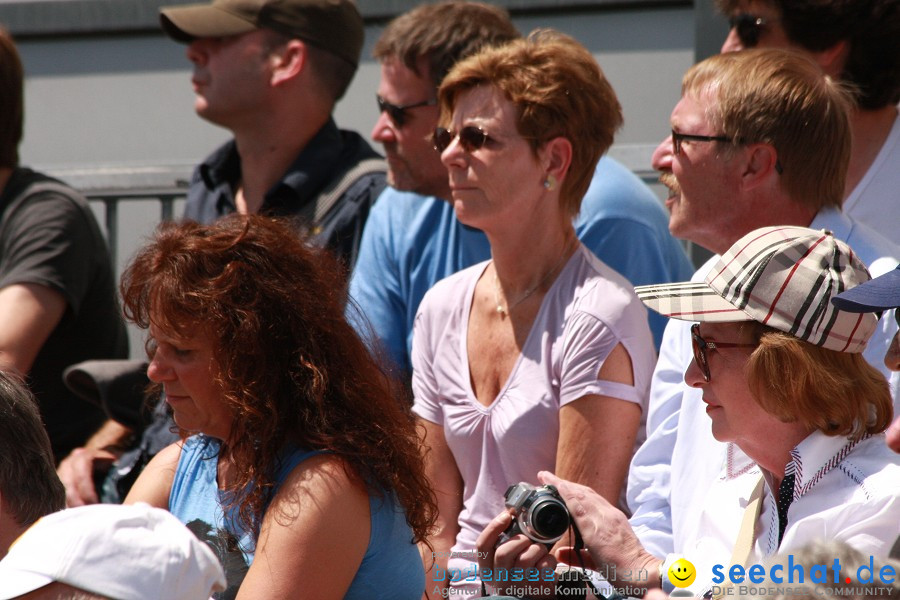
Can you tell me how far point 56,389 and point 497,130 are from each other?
202cm

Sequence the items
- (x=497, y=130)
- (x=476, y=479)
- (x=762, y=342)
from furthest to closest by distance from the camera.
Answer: (x=497, y=130)
(x=476, y=479)
(x=762, y=342)

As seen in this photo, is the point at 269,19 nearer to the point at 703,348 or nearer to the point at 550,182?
the point at 550,182

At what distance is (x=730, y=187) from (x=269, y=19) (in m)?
2.35

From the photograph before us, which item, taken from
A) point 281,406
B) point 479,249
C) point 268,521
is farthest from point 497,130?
point 268,521

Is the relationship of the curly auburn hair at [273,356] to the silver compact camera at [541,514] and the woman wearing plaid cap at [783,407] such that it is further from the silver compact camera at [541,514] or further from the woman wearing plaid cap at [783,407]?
the woman wearing plaid cap at [783,407]

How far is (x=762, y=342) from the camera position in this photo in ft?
7.58

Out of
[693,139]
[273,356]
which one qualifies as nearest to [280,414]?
[273,356]

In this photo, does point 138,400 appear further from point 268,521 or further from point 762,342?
point 762,342

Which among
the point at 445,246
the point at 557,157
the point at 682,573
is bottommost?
the point at 445,246

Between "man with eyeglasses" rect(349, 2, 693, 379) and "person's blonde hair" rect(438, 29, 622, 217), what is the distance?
1.00 feet

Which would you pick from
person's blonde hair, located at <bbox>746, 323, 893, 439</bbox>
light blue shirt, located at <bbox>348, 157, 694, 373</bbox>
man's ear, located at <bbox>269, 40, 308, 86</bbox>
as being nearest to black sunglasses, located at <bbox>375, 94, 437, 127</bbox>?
light blue shirt, located at <bbox>348, 157, 694, 373</bbox>

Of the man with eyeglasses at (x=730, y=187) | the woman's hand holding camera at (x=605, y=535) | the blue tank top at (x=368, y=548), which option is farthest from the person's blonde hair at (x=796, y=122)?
the blue tank top at (x=368, y=548)

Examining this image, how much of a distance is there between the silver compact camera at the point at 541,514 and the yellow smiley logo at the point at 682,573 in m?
0.24

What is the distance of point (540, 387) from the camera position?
307 centimetres
